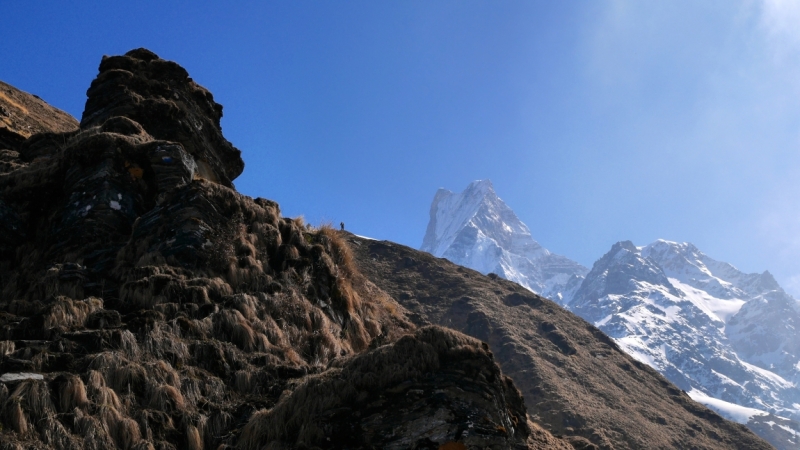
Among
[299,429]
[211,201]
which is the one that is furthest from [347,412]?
[211,201]

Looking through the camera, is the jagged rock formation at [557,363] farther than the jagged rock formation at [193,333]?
Yes

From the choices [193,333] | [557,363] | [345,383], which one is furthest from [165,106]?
[557,363]

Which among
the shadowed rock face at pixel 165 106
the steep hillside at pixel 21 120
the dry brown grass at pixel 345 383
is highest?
the steep hillside at pixel 21 120

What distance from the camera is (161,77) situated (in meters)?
16.7

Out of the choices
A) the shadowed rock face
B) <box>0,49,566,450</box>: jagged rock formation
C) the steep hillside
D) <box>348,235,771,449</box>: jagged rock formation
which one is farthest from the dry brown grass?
<box>348,235,771,449</box>: jagged rock formation

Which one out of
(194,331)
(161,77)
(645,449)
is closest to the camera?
(194,331)

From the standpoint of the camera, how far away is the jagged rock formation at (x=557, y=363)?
107 ft

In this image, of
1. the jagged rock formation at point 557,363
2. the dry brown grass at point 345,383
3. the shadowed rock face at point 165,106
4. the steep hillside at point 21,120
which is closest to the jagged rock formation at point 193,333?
the dry brown grass at point 345,383

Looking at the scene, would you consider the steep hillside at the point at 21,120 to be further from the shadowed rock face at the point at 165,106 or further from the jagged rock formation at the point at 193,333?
the jagged rock formation at the point at 193,333

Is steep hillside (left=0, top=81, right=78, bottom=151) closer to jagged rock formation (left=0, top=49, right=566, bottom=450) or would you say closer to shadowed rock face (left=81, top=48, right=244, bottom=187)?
shadowed rock face (left=81, top=48, right=244, bottom=187)

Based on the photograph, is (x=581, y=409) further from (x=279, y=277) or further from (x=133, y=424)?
(x=133, y=424)

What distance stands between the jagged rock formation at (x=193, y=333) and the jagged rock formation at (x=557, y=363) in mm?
18946

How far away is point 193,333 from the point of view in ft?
23.2

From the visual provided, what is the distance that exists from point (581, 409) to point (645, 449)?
3.72 metres
